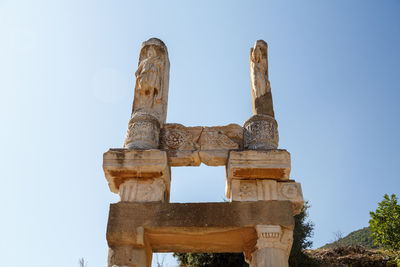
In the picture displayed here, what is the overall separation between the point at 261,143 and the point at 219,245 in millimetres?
1822

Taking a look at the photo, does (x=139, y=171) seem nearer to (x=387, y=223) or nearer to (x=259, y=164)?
(x=259, y=164)

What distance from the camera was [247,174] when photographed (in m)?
6.47

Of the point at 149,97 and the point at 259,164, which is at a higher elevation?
the point at 149,97

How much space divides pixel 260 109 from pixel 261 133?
648 millimetres

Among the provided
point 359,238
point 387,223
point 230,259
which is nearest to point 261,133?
point 387,223

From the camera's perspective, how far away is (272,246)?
5848 mm

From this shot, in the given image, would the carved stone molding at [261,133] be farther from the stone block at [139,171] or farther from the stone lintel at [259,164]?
the stone block at [139,171]

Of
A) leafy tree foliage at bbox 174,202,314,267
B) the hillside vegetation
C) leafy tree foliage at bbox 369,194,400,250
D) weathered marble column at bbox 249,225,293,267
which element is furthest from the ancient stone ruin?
the hillside vegetation

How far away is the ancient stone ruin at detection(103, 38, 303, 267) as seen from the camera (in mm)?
5938

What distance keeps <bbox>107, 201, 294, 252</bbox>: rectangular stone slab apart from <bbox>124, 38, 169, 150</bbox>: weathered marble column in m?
1.13

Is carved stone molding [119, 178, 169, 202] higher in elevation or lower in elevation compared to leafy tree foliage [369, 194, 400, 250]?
lower

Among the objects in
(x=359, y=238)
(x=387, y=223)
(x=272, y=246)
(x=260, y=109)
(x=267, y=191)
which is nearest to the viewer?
(x=272, y=246)

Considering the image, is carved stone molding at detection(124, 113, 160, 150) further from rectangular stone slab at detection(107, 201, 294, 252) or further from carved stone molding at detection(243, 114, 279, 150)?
carved stone molding at detection(243, 114, 279, 150)

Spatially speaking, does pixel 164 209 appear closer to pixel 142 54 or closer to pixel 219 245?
pixel 219 245
